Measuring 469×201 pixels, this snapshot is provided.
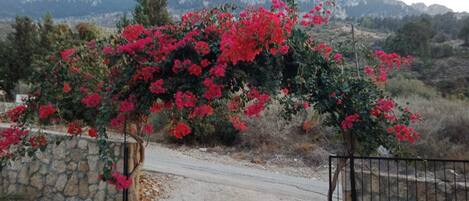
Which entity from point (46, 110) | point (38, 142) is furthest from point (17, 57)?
point (46, 110)

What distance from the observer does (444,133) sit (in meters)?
9.95

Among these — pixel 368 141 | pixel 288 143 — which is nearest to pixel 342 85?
pixel 368 141

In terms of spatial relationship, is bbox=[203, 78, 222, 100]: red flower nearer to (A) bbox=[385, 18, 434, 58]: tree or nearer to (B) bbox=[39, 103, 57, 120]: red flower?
(B) bbox=[39, 103, 57, 120]: red flower

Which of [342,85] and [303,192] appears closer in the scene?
[342,85]

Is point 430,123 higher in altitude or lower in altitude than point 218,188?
higher

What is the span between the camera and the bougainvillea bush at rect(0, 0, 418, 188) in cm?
325

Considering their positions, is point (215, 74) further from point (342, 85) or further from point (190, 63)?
point (342, 85)

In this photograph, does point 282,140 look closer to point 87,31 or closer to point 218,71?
point 218,71

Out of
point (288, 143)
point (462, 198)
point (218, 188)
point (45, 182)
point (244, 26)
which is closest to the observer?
point (244, 26)

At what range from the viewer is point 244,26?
3.03m

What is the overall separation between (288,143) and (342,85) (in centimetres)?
802

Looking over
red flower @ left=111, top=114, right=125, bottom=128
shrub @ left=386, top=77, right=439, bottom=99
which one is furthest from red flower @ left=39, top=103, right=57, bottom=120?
shrub @ left=386, top=77, right=439, bottom=99

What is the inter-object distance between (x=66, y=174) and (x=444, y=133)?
9.26m

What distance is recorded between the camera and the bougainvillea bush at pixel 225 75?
10.7ft
